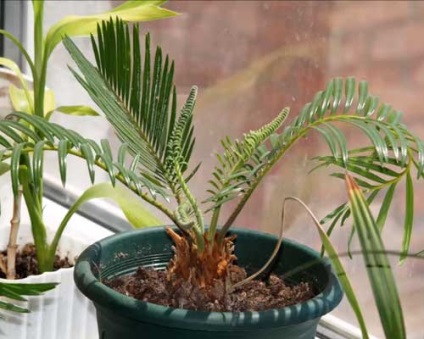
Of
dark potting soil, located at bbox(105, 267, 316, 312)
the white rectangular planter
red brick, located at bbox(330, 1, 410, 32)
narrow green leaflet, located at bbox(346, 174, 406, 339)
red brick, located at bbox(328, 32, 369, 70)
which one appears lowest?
the white rectangular planter

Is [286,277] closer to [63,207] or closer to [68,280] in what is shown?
[68,280]

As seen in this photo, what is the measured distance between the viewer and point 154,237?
0.92 metres

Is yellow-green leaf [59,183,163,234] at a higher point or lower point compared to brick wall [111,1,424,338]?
lower

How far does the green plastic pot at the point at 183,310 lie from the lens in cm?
70

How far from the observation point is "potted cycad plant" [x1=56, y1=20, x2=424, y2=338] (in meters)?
0.72

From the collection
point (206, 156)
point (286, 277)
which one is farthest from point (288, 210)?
point (286, 277)

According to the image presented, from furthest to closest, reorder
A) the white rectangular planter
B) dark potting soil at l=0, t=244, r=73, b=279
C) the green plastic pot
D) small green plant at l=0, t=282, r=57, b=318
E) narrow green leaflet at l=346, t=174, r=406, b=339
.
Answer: dark potting soil at l=0, t=244, r=73, b=279
the white rectangular planter
small green plant at l=0, t=282, r=57, b=318
the green plastic pot
narrow green leaflet at l=346, t=174, r=406, b=339

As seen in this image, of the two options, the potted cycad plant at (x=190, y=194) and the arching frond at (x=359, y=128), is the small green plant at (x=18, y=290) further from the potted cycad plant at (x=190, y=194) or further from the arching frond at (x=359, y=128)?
the arching frond at (x=359, y=128)

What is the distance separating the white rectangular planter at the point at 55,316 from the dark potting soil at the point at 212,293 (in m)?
0.16

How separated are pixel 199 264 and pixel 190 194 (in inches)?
3.0

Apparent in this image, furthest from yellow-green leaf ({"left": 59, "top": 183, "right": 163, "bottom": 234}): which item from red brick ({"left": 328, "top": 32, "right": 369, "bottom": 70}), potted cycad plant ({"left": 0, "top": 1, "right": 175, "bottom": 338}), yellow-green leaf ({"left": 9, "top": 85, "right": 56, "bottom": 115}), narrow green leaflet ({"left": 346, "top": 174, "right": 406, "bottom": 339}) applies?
narrow green leaflet ({"left": 346, "top": 174, "right": 406, "bottom": 339})

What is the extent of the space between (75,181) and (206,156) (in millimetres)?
417

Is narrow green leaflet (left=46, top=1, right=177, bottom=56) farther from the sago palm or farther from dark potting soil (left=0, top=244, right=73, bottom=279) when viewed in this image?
dark potting soil (left=0, top=244, right=73, bottom=279)

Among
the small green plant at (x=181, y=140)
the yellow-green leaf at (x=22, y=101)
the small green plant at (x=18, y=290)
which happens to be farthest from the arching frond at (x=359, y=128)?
the yellow-green leaf at (x=22, y=101)
